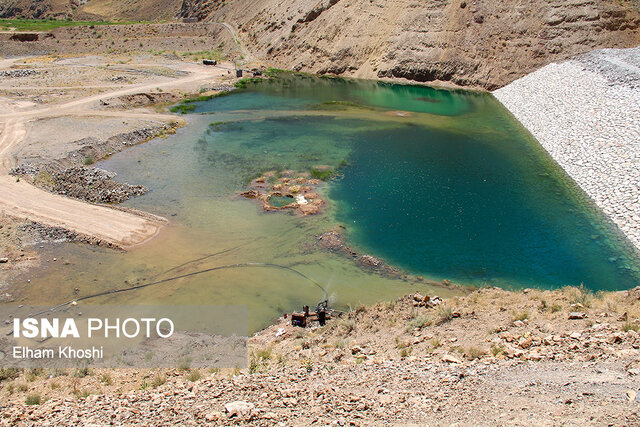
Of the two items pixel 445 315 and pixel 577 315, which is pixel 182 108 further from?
pixel 577 315

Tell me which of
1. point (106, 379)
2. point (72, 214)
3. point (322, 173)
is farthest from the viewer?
point (322, 173)

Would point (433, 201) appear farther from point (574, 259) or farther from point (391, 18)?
point (391, 18)

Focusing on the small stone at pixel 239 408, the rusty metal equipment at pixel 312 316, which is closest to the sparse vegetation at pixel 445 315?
the rusty metal equipment at pixel 312 316

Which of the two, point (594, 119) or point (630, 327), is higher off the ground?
point (594, 119)

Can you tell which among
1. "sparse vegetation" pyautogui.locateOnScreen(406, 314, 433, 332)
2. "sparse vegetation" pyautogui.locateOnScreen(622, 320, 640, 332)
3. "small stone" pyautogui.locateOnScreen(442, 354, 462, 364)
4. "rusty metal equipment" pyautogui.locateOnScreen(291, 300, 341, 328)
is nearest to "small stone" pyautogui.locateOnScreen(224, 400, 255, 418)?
"small stone" pyautogui.locateOnScreen(442, 354, 462, 364)

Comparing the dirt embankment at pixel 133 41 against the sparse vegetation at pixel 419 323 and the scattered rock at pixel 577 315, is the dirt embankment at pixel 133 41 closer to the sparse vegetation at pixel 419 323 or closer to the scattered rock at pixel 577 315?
the sparse vegetation at pixel 419 323

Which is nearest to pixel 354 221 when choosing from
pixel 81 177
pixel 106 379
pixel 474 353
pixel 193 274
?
pixel 193 274
